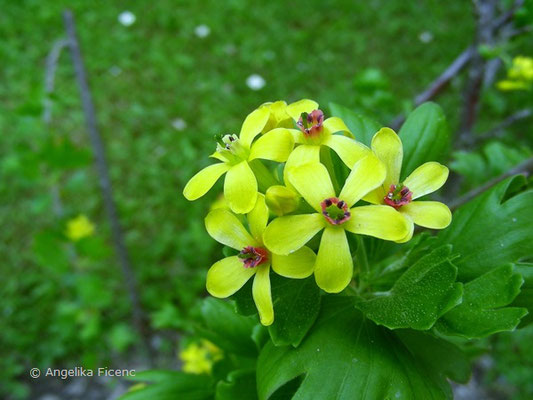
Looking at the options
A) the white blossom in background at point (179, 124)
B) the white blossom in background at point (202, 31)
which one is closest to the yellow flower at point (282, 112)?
the white blossom in background at point (179, 124)

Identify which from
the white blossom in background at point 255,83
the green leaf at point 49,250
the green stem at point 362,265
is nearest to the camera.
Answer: the green stem at point 362,265

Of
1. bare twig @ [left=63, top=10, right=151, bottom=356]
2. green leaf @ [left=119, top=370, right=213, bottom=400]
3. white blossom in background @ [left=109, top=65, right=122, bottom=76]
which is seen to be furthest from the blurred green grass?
green leaf @ [left=119, top=370, right=213, bottom=400]

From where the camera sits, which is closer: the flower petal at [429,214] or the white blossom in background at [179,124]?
the flower petal at [429,214]

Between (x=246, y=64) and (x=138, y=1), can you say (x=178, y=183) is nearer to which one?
(x=246, y=64)

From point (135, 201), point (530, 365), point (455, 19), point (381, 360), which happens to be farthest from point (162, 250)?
point (455, 19)

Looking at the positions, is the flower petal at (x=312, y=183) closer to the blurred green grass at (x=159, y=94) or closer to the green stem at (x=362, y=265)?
the green stem at (x=362, y=265)

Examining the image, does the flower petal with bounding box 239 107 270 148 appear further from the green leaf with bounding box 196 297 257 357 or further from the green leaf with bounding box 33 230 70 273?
the green leaf with bounding box 33 230 70 273

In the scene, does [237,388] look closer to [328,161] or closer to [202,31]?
[328,161]

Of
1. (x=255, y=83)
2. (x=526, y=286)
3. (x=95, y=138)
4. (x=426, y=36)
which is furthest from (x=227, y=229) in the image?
(x=426, y=36)
